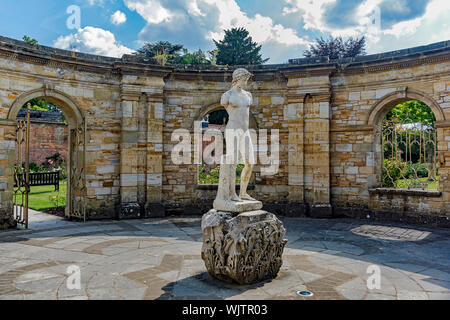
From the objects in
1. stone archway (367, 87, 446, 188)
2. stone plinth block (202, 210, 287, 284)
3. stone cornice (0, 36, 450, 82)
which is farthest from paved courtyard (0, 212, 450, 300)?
stone cornice (0, 36, 450, 82)

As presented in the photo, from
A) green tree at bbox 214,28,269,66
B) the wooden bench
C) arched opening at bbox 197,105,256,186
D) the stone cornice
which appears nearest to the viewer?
the stone cornice

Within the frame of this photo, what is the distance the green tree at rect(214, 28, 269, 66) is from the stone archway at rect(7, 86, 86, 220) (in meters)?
20.5

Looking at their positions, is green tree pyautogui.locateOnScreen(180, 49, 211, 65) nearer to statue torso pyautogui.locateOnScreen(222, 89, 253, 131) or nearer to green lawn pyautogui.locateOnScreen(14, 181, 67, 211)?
green lawn pyautogui.locateOnScreen(14, 181, 67, 211)

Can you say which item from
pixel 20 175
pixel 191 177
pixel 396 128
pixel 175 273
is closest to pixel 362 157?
pixel 396 128

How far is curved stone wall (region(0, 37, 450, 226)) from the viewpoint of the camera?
9750mm

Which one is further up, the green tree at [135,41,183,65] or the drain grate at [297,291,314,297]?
the green tree at [135,41,183,65]

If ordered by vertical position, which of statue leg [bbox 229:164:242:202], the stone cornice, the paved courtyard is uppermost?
the stone cornice

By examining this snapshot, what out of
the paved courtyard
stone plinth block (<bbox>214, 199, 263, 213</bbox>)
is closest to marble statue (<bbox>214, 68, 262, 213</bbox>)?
stone plinth block (<bbox>214, 199, 263, 213</bbox>)

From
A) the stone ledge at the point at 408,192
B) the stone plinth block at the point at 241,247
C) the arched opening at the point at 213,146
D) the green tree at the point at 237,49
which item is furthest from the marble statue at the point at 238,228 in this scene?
the green tree at the point at 237,49

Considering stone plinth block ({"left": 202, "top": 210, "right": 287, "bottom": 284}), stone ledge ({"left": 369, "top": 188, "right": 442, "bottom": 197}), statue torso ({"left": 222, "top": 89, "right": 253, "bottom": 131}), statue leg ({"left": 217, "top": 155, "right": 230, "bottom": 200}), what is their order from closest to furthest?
stone plinth block ({"left": 202, "top": 210, "right": 287, "bottom": 284})
statue leg ({"left": 217, "top": 155, "right": 230, "bottom": 200})
statue torso ({"left": 222, "top": 89, "right": 253, "bottom": 131})
stone ledge ({"left": 369, "top": 188, "right": 442, "bottom": 197})

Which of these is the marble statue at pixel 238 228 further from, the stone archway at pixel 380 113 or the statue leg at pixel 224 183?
the stone archway at pixel 380 113

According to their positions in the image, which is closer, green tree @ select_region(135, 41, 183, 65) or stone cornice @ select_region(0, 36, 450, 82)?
stone cornice @ select_region(0, 36, 450, 82)

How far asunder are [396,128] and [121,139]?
8.48m

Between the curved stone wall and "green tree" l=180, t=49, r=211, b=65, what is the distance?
835 inches
